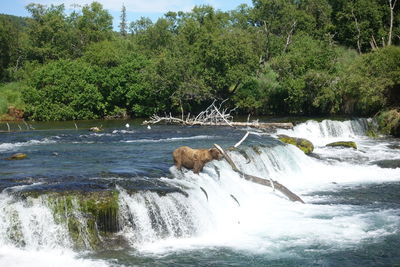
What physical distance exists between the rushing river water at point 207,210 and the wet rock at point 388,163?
5 centimetres

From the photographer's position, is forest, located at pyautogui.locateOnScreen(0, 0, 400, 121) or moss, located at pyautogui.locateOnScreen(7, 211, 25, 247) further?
forest, located at pyautogui.locateOnScreen(0, 0, 400, 121)

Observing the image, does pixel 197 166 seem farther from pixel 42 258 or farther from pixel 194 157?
pixel 42 258

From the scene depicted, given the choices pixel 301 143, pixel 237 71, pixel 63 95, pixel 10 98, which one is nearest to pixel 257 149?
pixel 301 143

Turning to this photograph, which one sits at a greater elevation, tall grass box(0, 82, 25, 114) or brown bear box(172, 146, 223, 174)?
tall grass box(0, 82, 25, 114)

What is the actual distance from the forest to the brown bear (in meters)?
23.3

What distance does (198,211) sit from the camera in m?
Answer: 15.0

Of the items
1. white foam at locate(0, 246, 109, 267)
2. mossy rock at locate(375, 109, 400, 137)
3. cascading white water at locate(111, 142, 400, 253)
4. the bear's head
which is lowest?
white foam at locate(0, 246, 109, 267)

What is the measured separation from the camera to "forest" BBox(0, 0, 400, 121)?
135 feet

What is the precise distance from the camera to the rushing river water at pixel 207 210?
1265 cm

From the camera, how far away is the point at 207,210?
50.5 feet

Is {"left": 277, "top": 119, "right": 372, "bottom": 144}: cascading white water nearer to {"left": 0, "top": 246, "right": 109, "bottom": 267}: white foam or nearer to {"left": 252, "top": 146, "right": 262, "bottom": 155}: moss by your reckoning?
{"left": 252, "top": 146, "right": 262, "bottom": 155}: moss

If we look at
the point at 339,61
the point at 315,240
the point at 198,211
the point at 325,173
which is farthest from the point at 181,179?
the point at 339,61

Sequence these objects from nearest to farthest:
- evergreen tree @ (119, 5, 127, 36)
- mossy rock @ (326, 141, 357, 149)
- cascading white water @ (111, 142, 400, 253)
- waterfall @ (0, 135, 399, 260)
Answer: waterfall @ (0, 135, 399, 260) < cascading white water @ (111, 142, 400, 253) < mossy rock @ (326, 141, 357, 149) < evergreen tree @ (119, 5, 127, 36)

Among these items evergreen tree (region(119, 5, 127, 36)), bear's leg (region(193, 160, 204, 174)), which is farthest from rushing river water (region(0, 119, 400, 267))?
evergreen tree (region(119, 5, 127, 36))
